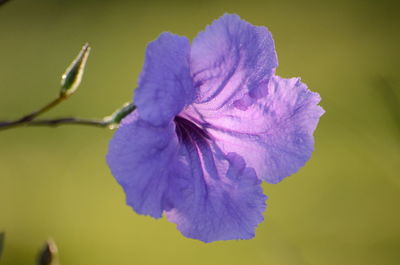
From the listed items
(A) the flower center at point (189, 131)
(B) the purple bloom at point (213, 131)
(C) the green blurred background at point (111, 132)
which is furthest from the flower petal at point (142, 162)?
(C) the green blurred background at point (111, 132)

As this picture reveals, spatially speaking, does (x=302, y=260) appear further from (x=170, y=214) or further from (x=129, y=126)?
(x=129, y=126)

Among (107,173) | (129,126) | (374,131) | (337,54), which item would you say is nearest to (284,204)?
(374,131)

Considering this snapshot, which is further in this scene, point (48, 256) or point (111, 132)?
point (111, 132)

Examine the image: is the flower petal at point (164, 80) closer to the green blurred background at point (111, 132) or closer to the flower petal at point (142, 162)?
the flower petal at point (142, 162)

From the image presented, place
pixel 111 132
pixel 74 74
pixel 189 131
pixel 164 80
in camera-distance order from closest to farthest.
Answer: pixel 164 80 < pixel 74 74 < pixel 189 131 < pixel 111 132

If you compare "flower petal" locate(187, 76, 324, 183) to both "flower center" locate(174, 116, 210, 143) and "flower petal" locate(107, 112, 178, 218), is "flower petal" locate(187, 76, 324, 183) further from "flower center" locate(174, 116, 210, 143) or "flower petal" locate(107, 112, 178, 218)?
"flower petal" locate(107, 112, 178, 218)

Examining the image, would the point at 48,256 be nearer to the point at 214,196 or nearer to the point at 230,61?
the point at 214,196

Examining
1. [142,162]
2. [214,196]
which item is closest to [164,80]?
[142,162]

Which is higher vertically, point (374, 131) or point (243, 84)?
point (243, 84)
